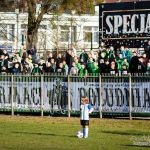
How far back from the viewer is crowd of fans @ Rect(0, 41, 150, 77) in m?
29.8

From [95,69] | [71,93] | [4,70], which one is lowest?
[71,93]

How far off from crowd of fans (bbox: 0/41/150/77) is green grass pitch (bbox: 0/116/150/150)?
2144 millimetres

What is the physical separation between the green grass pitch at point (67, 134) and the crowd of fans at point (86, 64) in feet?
7.03

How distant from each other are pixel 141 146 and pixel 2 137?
193 inches

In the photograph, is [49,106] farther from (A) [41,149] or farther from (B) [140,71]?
(A) [41,149]

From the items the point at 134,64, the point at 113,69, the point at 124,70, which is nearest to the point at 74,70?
the point at 113,69

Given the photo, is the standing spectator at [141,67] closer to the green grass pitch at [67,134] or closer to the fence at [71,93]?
the fence at [71,93]

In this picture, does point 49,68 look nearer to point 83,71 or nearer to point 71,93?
point 71,93

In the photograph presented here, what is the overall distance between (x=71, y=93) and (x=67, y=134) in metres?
6.60

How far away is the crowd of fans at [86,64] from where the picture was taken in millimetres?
29797

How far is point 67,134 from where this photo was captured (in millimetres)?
24344

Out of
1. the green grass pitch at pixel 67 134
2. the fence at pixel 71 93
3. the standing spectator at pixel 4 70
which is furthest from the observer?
→ the standing spectator at pixel 4 70

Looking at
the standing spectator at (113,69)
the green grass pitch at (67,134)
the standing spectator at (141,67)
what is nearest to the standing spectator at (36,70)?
the green grass pitch at (67,134)

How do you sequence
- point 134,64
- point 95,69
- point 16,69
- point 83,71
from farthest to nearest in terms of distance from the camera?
point 16,69 < point 83,71 < point 95,69 < point 134,64
